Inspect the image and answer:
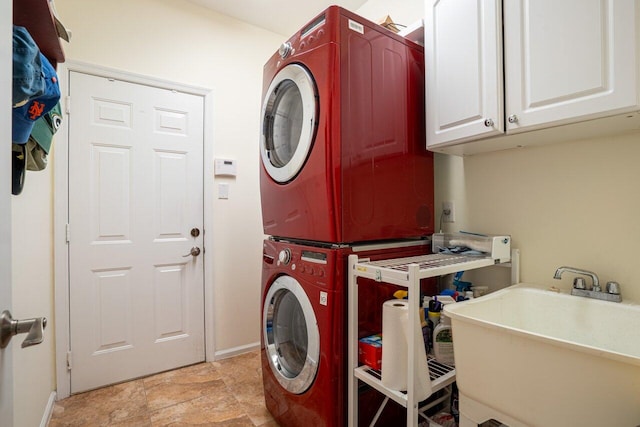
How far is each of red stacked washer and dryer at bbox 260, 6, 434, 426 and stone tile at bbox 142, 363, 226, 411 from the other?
583mm

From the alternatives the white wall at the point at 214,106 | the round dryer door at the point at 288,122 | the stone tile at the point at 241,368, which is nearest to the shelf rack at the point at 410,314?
the round dryer door at the point at 288,122

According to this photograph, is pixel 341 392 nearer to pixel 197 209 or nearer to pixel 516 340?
pixel 516 340

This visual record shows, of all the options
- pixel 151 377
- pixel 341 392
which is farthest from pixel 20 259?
pixel 341 392

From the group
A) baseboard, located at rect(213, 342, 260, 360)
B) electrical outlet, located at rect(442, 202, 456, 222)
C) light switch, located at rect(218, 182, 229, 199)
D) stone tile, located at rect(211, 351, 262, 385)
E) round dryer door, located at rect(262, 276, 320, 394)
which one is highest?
light switch, located at rect(218, 182, 229, 199)

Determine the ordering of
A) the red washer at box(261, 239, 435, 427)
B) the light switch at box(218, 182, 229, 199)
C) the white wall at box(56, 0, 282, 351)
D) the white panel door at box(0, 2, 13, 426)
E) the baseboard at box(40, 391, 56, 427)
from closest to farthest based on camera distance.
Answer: the white panel door at box(0, 2, 13, 426) < the red washer at box(261, 239, 435, 427) < the baseboard at box(40, 391, 56, 427) < the white wall at box(56, 0, 282, 351) < the light switch at box(218, 182, 229, 199)

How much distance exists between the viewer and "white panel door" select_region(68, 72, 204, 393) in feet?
6.61

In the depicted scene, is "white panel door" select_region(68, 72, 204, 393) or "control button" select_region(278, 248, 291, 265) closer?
"control button" select_region(278, 248, 291, 265)

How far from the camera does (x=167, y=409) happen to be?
1.82 m

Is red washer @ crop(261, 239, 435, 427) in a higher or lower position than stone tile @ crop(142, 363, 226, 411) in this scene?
higher

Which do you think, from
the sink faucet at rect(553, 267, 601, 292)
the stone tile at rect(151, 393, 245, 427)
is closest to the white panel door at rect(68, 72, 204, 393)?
the stone tile at rect(151, 393, 245, 427)

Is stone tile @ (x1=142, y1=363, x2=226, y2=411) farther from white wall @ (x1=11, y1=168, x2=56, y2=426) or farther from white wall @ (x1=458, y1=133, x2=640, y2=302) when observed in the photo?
white wall @ (x1=458, y1=133, x2=640, y2=302)

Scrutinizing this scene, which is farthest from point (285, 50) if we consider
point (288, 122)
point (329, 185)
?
point (329, 185)

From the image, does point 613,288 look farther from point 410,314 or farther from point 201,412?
point 201,412

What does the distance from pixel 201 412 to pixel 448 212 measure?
1799mm
